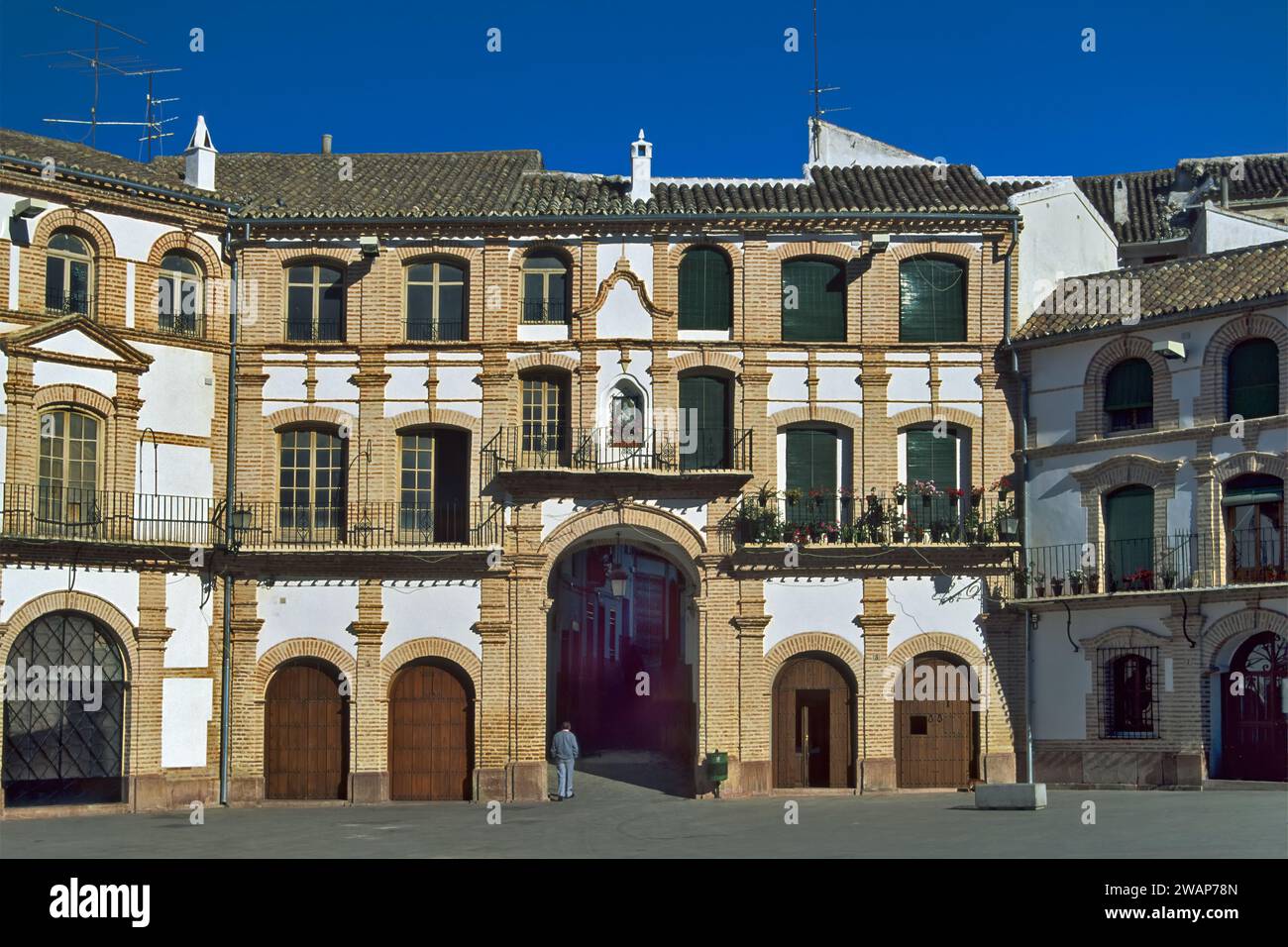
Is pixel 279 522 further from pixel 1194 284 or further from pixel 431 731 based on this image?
Result: pixel 1194 284

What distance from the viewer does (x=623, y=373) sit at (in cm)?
4053

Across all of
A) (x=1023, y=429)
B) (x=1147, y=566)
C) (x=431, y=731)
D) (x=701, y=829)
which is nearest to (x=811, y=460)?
(x=1023, y=429)

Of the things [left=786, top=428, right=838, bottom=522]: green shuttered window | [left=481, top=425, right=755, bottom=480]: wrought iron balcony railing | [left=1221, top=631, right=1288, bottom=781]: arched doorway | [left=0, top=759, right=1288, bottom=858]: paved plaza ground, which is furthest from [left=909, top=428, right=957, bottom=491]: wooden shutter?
[left=1221, top=631, right=1288, bottom=781]: arched doorway

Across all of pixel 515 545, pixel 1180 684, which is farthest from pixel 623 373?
pixel 1180 684

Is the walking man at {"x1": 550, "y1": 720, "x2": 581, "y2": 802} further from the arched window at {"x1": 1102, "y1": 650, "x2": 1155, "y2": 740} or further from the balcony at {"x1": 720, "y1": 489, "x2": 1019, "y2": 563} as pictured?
the arched window at {"x1": 1102, "y1": 650, "x2": 1155, "y2": 740}

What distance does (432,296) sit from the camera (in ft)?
135

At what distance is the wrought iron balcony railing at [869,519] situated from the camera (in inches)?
1559

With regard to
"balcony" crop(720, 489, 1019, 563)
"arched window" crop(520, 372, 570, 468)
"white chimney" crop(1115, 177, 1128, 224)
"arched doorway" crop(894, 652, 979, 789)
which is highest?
"white chimney" crop(1115, 177, 1128, 224)

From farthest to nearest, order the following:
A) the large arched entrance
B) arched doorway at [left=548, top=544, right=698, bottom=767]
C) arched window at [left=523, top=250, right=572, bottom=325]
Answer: arched doorway at [left=548, top=544, right=698, bottom=767]
the large arched entrance
arched window at [left=523, top=250, right=572, bottom=325]

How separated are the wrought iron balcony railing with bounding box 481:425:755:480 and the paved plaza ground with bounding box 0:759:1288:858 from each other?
6.83 metres

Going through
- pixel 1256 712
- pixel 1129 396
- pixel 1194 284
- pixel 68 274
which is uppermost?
pixel 68 274

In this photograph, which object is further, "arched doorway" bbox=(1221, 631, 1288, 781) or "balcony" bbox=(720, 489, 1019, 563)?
"balcony" bbox=(720, 489, 1019, 563)

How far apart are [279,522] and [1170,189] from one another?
2653 cm

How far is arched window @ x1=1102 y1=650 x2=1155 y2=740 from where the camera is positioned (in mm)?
38000
